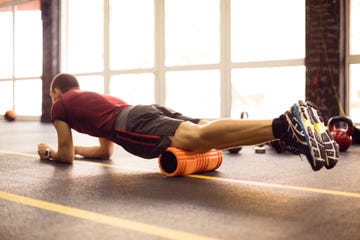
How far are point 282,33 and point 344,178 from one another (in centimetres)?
494

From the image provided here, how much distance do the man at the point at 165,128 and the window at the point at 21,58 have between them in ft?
26.7

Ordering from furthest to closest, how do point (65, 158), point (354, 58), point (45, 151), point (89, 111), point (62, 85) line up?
1. point (354, 58)
2. point (45, 151)
3. point (65, 158)
4. point (62, 85)
5. point (89, 111)

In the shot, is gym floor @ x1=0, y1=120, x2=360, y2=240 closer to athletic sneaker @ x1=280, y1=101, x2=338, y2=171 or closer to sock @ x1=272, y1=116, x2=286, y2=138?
athletic sneaker @ x1=280, y1=101, x2=338, y2=171

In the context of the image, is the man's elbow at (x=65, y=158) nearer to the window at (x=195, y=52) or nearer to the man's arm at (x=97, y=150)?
the man's arm at (x=97, y=150)

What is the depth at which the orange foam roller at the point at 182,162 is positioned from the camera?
3140 millimetres

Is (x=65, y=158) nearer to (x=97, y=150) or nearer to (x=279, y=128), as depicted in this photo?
(x=97, y=150)

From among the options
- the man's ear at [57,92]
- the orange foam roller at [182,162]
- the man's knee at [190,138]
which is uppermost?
the man's ear at [57,92]

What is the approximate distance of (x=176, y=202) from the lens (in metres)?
2.45

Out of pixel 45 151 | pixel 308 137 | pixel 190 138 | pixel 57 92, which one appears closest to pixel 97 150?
pixel 45 151

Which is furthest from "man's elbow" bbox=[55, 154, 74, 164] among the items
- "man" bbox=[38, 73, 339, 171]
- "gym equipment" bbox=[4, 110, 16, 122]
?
"gym equipment" bbox=[4, 110, 16, 122]

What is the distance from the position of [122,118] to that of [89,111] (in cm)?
31

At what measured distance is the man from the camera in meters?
2.59

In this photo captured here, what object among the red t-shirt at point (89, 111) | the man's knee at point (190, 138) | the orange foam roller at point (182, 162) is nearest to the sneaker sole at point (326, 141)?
the man's knee at point (190, 138)

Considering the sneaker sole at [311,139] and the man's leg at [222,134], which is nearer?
the sneaker sole at [311,139]
